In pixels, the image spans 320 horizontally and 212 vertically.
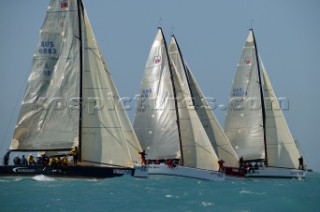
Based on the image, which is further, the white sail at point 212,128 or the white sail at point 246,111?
the white sail at point 246,111

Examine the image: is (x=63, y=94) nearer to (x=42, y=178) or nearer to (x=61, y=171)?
(x=61, y=171)

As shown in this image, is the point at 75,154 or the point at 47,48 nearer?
the point at 75,154

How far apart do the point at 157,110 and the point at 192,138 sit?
3317mm

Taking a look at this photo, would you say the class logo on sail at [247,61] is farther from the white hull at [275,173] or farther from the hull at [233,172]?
the hull at [233,172]

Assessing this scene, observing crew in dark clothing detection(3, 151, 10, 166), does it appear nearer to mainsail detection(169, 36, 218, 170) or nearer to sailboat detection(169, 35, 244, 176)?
mainsail detection(169, 36, 218, 170)

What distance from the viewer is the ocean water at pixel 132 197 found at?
1174 inches

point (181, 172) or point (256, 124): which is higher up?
point (256, 124)

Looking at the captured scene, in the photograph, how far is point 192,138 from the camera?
49.8 m

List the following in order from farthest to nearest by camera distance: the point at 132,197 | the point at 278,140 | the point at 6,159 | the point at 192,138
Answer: the point at 278,140 < the point at 192,138 < the point at 6,159 < the point at 132,197

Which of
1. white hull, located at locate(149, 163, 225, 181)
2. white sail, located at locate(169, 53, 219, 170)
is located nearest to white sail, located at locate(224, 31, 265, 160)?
white sail, located at locate(169, 53, 219, 170)

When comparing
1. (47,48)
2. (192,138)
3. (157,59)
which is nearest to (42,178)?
(47,48)

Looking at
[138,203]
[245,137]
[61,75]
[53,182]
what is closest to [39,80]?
[61,75]

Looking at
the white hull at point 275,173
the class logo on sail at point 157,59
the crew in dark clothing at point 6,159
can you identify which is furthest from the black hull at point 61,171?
the white hull at point 275,173

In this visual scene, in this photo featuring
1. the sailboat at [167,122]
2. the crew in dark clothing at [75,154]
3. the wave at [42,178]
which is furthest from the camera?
the sailboat at [167,122]
